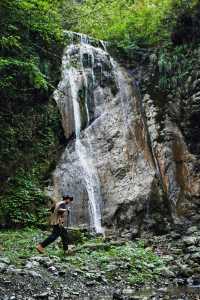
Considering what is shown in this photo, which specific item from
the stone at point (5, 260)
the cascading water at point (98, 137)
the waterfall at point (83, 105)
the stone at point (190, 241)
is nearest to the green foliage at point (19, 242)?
the stone at point (5, 260)

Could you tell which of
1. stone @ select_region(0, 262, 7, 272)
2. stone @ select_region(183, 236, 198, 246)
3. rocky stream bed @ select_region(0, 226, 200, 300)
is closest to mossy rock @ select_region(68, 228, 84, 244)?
rocky stream bed @ select_region(0, 226, 200, 300)

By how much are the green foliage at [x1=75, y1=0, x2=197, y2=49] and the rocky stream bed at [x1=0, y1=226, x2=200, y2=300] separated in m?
11.3

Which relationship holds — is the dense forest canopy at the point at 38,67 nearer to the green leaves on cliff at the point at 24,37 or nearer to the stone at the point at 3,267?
the green leaves on cliff at the point at 24,37

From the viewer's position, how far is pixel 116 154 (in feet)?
55.2

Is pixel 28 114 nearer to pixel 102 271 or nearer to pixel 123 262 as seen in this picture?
pixel 123 262

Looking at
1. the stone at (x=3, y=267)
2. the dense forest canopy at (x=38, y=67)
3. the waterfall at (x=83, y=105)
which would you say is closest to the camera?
the stone at (x=3, y=267)

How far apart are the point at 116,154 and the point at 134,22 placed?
320 inches

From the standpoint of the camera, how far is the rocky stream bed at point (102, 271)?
7.79m

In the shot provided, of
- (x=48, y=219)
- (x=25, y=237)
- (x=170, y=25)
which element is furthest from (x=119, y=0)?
(x=25, y=237)

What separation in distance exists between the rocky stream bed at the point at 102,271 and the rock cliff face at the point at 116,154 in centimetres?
280

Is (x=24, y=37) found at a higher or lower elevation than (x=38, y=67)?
higher

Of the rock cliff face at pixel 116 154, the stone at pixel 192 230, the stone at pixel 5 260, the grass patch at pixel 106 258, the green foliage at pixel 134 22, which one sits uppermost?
the green foliage at pixel 134 22

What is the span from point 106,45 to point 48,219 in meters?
9.55

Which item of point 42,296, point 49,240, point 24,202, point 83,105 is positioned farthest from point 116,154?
point 42,296
